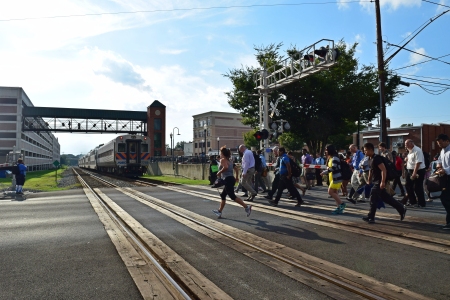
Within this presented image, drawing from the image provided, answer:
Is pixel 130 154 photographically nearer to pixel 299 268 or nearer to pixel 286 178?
pixel 286 178

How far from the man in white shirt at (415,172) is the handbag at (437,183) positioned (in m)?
2.26

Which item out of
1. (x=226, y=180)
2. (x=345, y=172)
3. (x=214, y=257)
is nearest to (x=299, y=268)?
(x=214, y=257)

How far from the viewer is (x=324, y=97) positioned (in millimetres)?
27656

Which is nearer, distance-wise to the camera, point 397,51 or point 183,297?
point 183,297

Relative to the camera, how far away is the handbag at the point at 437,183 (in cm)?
735

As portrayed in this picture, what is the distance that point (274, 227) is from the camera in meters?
7.94

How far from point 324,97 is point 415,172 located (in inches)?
726

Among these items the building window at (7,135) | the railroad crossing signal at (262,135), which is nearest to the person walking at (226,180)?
the railroad crossing signal at (262,135)

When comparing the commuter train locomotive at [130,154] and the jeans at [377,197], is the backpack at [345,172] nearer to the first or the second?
the jeans at [377,197]

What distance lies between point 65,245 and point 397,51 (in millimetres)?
18050

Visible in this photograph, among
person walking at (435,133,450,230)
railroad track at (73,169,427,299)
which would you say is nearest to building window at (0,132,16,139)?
railroad track at (73,169,427,299)

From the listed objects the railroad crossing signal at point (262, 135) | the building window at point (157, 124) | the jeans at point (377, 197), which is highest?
the building window at point (157, 124)

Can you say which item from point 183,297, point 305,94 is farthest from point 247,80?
point 183,297

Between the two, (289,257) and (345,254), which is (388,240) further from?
(289,257)
